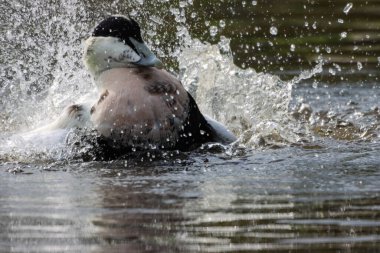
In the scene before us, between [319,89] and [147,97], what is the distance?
2.87m

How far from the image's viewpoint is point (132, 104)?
→ 6117 millimetres

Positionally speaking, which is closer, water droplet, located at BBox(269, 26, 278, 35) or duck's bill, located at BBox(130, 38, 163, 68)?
duck's bill, located at BBox(130, 38, 163, 68)

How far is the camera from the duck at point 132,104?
611 cm

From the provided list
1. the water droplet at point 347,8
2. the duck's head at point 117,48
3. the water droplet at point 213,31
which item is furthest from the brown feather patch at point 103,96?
the water droplet at point 347,8

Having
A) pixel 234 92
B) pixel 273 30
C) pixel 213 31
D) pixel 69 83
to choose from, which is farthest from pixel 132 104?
pixel 273 30

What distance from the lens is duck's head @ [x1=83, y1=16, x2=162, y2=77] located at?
636 cm

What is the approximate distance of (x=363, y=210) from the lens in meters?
4.61

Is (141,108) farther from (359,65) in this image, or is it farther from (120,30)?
(359,65)

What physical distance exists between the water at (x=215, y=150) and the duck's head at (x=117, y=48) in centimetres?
54

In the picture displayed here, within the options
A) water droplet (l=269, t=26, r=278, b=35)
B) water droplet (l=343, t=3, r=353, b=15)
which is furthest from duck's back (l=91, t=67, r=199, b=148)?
water droplet (l=343, t=3, r=353, b=15)

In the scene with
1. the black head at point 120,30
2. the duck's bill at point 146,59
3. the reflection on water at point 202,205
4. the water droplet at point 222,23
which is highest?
the black head at point 120,30

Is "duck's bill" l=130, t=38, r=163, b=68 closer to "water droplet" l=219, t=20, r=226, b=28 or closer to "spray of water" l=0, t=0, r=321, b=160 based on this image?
"spray of water" l=0, t=0, r=321, b=160

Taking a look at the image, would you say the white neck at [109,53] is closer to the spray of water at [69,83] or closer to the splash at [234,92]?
the spray of water at [69,83]

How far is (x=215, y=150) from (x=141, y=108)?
0.52m
